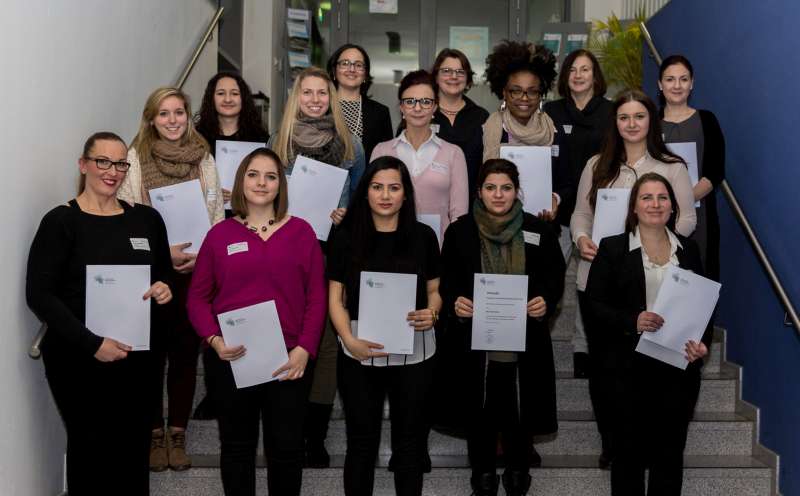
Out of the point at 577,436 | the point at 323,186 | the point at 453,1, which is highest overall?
the point at 453,1

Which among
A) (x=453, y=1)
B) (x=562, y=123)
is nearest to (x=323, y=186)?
(x=562, y=123)

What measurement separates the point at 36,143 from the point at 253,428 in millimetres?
1334

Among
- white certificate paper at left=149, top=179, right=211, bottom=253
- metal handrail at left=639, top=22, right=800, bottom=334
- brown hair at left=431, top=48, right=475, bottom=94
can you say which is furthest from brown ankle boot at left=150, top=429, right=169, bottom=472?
metal handrail at left=639, top=22, right=800, bottom=334

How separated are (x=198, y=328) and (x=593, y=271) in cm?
155

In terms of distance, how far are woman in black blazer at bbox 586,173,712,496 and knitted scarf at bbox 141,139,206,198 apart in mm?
1754

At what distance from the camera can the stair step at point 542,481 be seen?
3.50m

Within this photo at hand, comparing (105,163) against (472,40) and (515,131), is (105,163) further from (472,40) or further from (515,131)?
(472,40)

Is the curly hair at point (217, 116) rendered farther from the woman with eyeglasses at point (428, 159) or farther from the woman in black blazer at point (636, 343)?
the woman in black blazer at point (636, 343)

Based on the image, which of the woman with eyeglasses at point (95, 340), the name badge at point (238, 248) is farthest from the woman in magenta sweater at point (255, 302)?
the woman with eyeglasses at point (95, 340)

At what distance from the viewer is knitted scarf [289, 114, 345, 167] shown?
356 centimetres

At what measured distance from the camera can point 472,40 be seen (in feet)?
30.1

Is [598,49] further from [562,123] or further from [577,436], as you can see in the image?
[577,436]

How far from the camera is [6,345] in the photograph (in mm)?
2867

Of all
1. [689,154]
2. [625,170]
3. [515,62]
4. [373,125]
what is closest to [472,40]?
[515,62]
